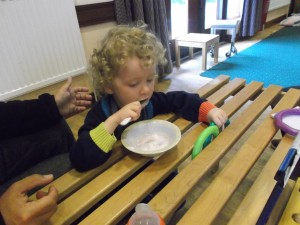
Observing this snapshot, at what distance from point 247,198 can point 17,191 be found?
0.57m

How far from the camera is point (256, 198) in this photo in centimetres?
64

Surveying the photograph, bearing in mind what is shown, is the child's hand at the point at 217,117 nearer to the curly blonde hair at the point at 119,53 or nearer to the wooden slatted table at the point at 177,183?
the wooden slatted table at the point at 177,183

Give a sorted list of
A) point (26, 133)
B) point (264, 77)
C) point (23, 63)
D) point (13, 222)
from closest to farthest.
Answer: point (13, 222)
point (26, 133)
point (23, 63)
point (264, 77)

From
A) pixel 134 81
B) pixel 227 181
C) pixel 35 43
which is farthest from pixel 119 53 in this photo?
pixel 35 43

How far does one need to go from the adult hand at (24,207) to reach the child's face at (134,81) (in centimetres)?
38

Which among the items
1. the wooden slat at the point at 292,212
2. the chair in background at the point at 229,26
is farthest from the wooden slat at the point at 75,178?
the chair in background at the point at 229,26

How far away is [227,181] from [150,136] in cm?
30

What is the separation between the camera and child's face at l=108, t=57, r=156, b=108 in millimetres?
804

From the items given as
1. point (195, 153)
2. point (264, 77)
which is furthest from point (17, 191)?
point (264, 77)

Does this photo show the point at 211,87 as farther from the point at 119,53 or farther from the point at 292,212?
the point at 292,212

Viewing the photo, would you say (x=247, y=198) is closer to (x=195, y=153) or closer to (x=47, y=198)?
(x=195, y=153)

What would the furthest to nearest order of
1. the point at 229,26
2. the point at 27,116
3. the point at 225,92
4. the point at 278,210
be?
the point at 229,26 → the point at 225,92 → the point at 27,116 → the point at 278,210

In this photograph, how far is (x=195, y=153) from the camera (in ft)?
2.60

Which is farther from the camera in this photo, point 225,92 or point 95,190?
point 225,92
